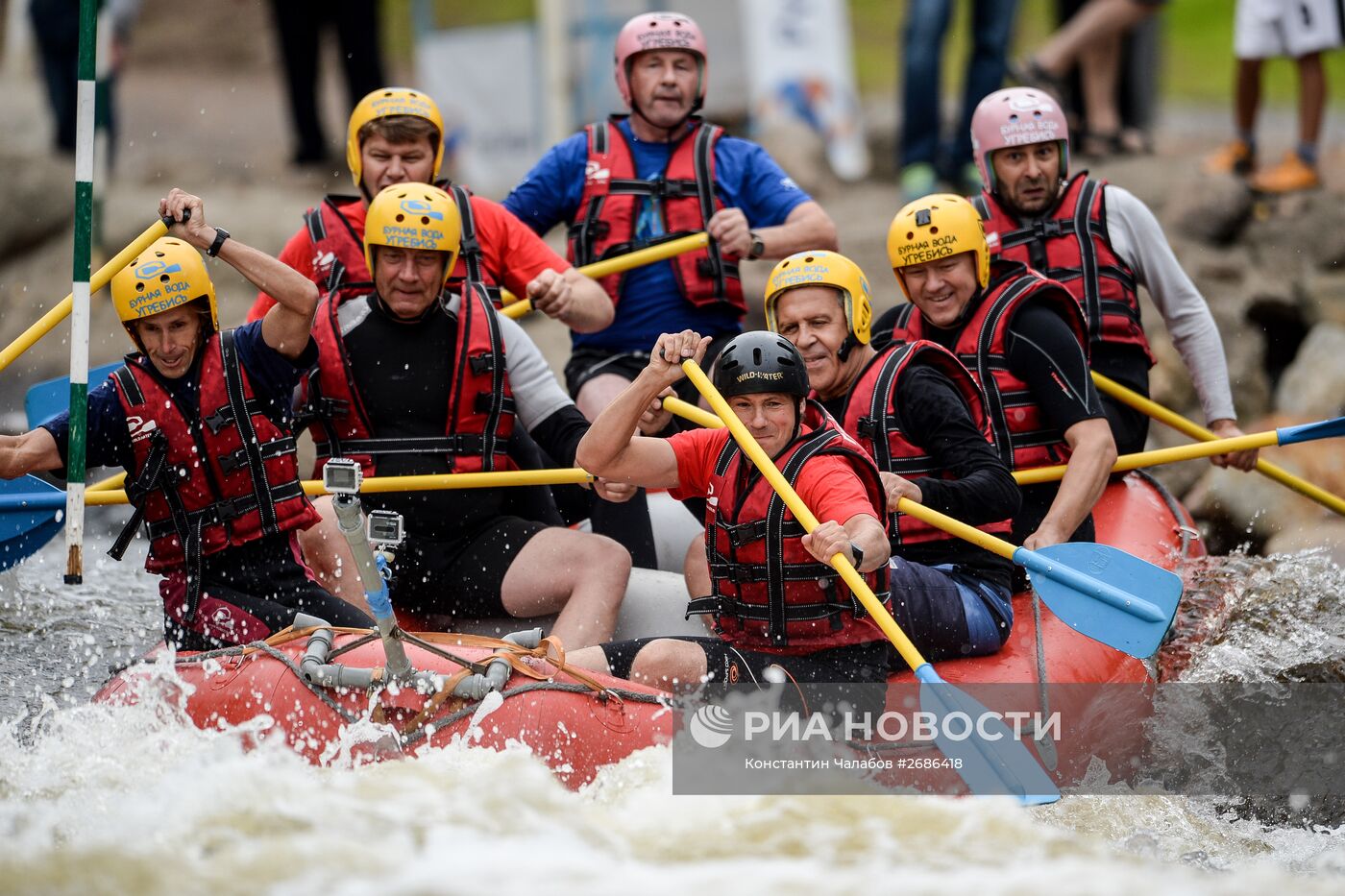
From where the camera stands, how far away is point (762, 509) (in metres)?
4.89

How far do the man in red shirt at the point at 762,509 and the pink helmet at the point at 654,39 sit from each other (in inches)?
90.0

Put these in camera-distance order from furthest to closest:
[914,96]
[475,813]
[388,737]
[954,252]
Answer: [914,96] < [954,252] < [388,737] < [475,813]

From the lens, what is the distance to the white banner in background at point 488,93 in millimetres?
Result: 12766

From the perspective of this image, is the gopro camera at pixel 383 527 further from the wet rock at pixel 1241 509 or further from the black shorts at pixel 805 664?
the wet rock at pixel 1241 509

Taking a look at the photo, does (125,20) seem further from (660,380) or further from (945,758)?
(945,758)

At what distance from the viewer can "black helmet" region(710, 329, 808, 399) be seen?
4824 millimetres

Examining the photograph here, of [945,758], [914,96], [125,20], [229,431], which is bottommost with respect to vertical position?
[945,758]

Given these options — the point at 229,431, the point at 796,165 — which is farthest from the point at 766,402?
the point at 796,165

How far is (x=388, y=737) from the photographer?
472cm

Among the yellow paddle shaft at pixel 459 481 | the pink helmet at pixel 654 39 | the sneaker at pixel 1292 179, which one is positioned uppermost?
the pink helmet at pixel 654 39

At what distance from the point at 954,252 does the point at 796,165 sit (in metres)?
6.42

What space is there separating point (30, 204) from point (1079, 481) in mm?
9929

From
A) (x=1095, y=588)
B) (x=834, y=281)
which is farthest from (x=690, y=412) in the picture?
(x=1095, y=588)

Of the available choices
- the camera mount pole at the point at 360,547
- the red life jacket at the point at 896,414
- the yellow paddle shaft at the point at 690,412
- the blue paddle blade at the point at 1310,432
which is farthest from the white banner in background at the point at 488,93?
the camera mount pole at the point at 360,547
